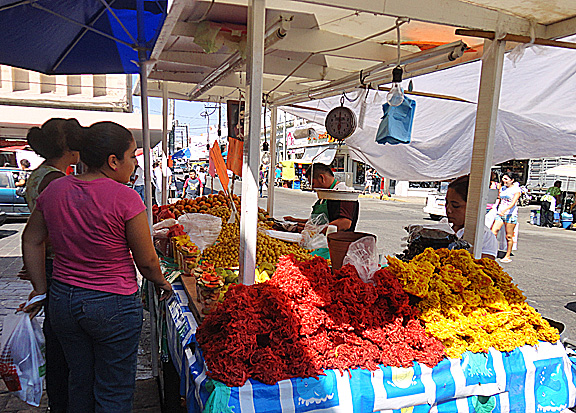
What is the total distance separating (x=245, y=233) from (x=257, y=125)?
616 mm

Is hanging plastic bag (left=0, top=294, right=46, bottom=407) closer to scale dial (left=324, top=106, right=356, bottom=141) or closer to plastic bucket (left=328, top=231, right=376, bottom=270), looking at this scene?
plastic bucket (left=328, top=231, right=376, bottom=270)

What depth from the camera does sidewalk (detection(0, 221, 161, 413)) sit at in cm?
297

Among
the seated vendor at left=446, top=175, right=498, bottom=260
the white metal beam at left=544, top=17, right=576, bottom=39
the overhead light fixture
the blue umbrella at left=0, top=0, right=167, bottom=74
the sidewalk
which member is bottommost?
the sidewalk

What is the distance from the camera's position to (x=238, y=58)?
133 inches

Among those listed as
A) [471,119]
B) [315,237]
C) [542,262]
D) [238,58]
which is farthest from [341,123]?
[542,262]

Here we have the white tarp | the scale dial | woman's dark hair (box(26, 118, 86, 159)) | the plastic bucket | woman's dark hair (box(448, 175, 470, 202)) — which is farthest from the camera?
the scale dial

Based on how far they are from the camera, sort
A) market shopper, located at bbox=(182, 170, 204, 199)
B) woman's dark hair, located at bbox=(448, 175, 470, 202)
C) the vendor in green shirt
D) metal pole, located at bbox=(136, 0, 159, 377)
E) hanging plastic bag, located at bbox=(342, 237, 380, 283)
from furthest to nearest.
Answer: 1. market shopper, located at bbox=(182, 170, 204, 199)
2. the vendor in green shirt
3. metal pole, located at bbox=(136, 0, 159, 377)
4. woman's dark hair, located at bbox=(448, 175, 470, 202)
5. hanging plastic bag, located at bbox=(342, 237, 380, 283)

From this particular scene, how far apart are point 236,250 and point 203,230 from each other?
0.41 metres

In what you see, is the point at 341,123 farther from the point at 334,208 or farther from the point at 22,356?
the point at 22,356

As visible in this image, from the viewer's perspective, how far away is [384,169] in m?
6.83

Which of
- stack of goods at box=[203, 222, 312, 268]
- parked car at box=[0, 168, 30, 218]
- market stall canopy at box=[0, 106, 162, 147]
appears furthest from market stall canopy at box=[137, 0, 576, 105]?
market stall canopy at box=[0, 106, 162, 147]

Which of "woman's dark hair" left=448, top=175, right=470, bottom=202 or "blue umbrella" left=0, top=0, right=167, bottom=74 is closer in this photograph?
"woman's dark hair" left=448, top=175, right=470, bottom=202

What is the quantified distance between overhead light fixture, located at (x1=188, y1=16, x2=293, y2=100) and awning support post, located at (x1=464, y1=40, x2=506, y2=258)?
4.69 ft

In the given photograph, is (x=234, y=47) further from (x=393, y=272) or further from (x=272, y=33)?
(x=393, y=272)
